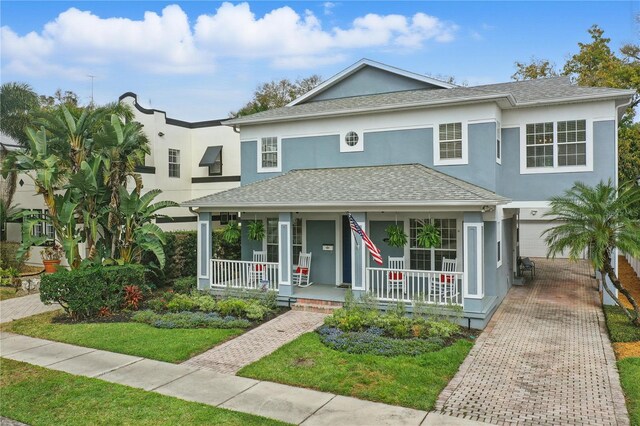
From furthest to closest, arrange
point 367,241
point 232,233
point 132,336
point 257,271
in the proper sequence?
point 232,233 < point 257,271 < point 367,241 < point 132,336

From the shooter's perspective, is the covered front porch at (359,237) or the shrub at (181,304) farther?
the shrub at (181,304)

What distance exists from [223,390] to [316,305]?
222 inches

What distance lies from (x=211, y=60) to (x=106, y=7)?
32.0 feet

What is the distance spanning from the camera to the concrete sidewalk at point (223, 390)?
6.54 m

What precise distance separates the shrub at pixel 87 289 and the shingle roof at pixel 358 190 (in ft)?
Result: 10.6

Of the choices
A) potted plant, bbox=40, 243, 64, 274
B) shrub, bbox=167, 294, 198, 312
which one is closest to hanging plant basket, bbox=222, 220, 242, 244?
shrub, bbox=167, 294, 198, 312

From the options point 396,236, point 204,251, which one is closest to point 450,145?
point 396,236

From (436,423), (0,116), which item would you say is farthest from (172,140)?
(436,423)

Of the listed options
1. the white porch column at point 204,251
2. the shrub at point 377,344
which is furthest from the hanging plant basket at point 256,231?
the shrub at point 377,344

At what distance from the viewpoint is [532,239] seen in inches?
1013

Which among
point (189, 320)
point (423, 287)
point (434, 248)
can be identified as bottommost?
point (189, 320)

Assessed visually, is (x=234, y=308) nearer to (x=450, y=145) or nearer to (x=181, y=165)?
(x=450, y=145)

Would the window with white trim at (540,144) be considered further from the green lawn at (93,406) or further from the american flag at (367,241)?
the green lawn at (93,406)

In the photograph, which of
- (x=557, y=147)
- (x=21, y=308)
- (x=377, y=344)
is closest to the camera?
(x=377, y=344)
